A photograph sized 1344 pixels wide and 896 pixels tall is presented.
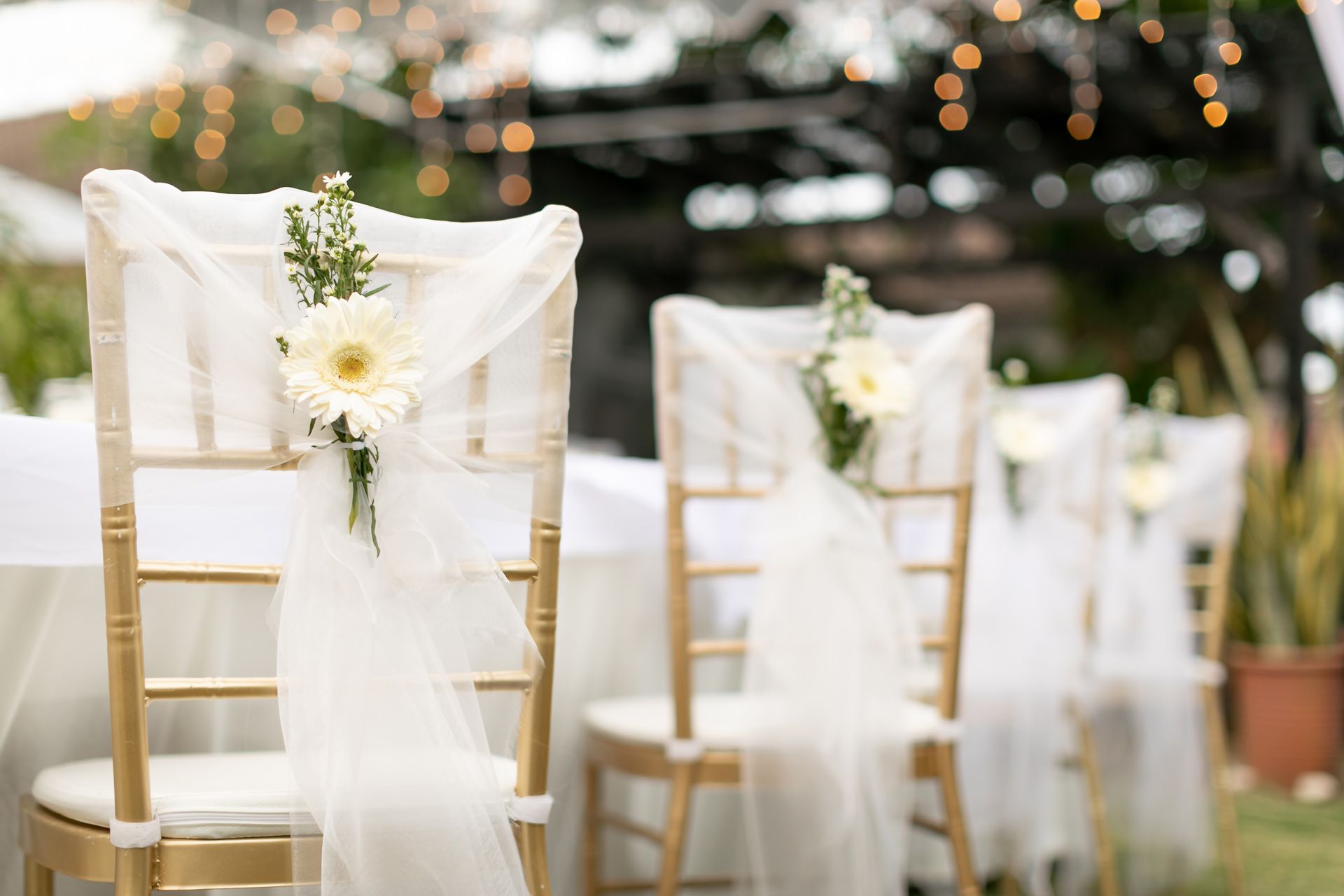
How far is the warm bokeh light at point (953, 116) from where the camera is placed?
19.5 feet

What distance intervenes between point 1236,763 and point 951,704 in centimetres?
282

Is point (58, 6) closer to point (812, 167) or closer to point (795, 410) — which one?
point (812, 167)

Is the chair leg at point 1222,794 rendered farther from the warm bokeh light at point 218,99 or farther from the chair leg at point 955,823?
the warm bokeh light at point 218,99

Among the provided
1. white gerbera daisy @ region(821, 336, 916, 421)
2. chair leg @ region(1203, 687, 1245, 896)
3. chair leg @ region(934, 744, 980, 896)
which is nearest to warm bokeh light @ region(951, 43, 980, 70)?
chair leg @ region(1203, 687, 1245, 896)

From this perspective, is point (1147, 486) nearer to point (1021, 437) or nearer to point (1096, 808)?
point (1021, 437)

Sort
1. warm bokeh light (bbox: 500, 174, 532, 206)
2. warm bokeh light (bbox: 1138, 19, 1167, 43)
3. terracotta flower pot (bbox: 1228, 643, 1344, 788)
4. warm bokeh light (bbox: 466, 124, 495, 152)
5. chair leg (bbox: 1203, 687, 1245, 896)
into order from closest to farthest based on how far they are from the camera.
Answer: chair leg (bbox: 1203, 687, 1245, 896) < terracotta flower pot (bbox: 1228, 643, 1344, 788) < warm bokeh light (bbox: 1138, 19, 1167, 43) < warm bokeh light (bbox: 466, 124, 495, 152) < warm bokeh light (bbox: 500, 174, 532, 206)

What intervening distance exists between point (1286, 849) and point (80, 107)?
5607 mm

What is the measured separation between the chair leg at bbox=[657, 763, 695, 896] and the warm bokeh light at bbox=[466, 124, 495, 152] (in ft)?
18.7

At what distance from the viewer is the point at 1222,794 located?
2.77 metres

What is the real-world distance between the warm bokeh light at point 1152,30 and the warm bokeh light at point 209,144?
4.43 metres

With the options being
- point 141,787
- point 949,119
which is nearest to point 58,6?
point 949,119

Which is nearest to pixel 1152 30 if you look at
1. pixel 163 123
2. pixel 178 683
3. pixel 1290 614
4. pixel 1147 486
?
pixel 1290 614

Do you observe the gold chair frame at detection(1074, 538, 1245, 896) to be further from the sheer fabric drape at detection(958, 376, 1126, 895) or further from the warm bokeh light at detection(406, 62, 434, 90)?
the warm bokeh light at detection(406, 62, 434, 90)

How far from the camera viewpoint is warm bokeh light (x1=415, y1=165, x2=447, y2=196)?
22.2 feet
